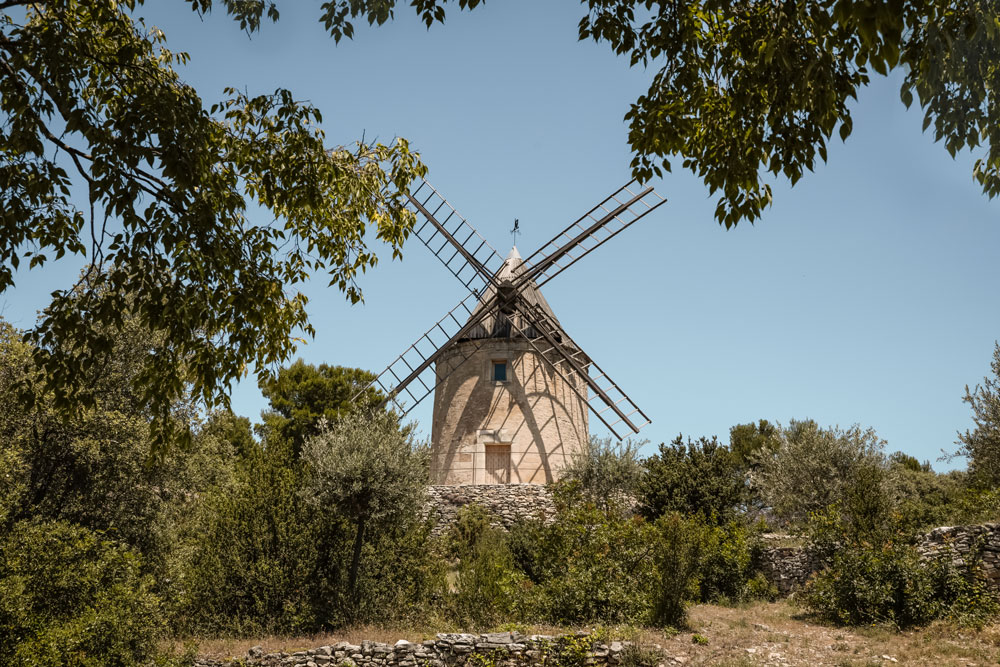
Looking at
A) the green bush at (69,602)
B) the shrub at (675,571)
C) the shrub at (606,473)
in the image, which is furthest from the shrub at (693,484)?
the green bush at (69,602)

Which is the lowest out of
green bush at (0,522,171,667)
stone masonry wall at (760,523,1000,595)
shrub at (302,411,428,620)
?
green bush at (0,522,171,667)

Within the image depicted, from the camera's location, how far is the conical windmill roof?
22.0 m

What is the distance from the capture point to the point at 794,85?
426 cm

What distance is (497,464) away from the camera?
69.4ft

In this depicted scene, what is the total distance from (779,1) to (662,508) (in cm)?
1432

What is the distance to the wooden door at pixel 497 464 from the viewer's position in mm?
20938

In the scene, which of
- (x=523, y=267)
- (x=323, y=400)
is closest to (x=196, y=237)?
(x=523, y=267)

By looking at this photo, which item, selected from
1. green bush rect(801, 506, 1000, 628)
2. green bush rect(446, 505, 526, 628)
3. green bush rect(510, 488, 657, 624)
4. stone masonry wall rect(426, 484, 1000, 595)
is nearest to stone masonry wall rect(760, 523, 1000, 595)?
stone masonry wall rect(426, 484, 1000, 595)

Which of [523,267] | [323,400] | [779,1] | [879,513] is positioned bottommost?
[879,513]

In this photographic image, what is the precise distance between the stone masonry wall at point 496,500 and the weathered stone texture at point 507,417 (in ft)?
3.59

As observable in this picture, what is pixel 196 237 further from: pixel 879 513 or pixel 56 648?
pixel 879 513

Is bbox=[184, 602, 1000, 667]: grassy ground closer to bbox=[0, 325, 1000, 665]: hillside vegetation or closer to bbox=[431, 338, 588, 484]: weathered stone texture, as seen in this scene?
bbox=[0, 325, 1000, 665]: hillside vegetation

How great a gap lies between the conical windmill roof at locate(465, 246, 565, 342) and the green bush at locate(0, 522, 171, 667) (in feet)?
42.6

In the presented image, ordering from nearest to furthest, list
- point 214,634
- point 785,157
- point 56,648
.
Answer: 1. point 785,157
2. point 56,648
3. point 214,634
